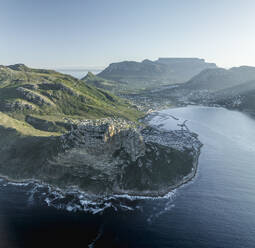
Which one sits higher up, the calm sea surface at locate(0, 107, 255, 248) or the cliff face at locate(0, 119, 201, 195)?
the cliff face at locate(0, 119, 201, 195)

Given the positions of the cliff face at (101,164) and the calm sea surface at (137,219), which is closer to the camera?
the calm sea surface at (137,219)

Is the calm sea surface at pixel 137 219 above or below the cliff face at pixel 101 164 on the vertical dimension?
below

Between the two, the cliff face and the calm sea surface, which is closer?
the calm sea surface

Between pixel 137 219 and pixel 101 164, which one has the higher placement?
pixel 101 164

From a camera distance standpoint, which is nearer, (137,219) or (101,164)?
(137,219)

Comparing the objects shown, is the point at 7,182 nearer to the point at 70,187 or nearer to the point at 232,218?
the point at 70,187
